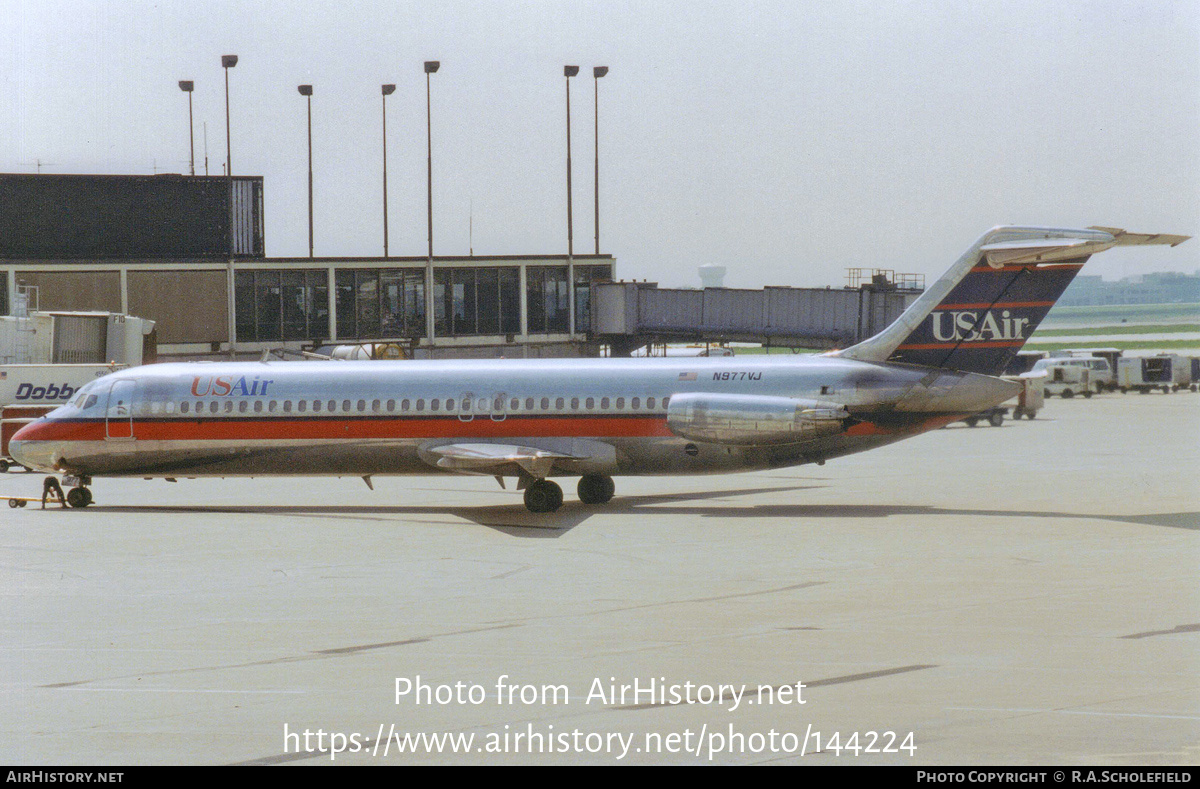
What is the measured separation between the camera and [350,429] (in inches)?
1181

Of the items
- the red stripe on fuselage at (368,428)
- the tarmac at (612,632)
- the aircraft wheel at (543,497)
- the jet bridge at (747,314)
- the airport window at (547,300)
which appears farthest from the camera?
the airport window at (547,300)

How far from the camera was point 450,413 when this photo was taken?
29.7 meters

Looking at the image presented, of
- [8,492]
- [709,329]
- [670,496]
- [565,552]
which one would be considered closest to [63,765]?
[565,552]

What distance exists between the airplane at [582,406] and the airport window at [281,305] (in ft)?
122

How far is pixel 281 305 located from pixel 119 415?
38.9 metres

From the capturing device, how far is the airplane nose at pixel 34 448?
31625 millimetres

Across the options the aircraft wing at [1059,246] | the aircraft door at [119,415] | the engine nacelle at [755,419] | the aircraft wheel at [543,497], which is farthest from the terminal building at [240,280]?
the aircraft wing at [1059,246]

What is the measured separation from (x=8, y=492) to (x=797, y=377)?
67.3 feet

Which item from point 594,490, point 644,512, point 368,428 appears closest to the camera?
point 644,512

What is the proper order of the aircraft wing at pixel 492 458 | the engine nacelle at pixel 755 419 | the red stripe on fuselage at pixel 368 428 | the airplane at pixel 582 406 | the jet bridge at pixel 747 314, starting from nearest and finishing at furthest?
the airplane at pixel 582 406
the engine nacelle at pixel 755 419
the aircraft wing at pixel 492 458
the red stripe on fuselage at pixel 368 428
the jet bridge at pixel 747 314

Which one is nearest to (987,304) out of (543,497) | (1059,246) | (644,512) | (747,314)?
(1059,246)

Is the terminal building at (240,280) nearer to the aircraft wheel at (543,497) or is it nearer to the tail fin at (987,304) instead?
the aircraft wheel at (543,497)

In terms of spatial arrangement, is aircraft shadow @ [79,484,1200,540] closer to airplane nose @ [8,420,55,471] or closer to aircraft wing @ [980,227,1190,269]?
airplane nose @ [8,420,55,471]

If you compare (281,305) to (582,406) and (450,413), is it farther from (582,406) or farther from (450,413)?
(582,406)
